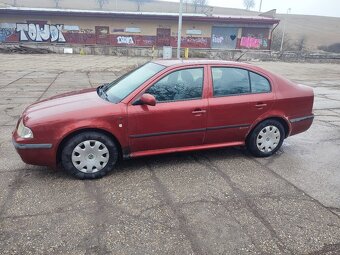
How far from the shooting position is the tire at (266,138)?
504 cm

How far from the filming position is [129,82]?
4.81m

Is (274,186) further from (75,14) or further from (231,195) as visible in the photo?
(75,14)

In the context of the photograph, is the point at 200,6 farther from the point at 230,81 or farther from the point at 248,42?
the point at 230,81

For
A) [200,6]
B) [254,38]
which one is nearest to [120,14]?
[254,38]

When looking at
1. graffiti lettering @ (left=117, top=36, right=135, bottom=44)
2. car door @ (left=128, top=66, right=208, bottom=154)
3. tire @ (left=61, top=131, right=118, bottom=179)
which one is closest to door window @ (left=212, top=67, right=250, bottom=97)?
car door @ (left=128, top=66, right=208, bottom=154)

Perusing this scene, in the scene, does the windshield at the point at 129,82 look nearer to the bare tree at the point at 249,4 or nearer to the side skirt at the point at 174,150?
the side skirt at the point at 174,150

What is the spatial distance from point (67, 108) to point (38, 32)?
3400 centimetres

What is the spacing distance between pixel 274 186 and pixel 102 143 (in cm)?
232

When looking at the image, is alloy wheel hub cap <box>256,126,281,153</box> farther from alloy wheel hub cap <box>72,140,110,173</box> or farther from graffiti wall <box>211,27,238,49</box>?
graffiti wall <box>211,27,238,49</box>

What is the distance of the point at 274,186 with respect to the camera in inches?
166

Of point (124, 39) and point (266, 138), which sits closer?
point (266, 138)

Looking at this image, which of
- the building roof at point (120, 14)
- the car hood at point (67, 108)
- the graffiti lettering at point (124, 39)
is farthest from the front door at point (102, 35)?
the car hood at point (67, 108)

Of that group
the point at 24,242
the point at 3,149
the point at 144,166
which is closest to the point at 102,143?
the point at 144,166

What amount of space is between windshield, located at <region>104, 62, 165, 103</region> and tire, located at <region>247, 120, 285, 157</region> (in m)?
1.79
